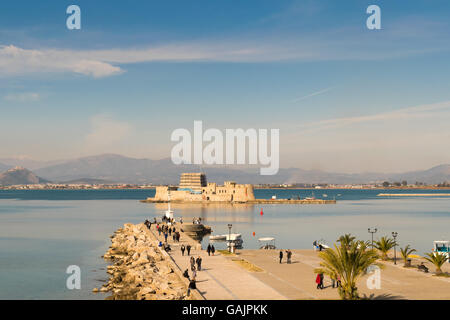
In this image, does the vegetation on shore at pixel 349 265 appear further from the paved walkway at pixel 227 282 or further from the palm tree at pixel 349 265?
the paved walkway at pixel 227 282

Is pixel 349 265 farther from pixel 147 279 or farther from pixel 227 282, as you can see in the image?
pixel 147 279

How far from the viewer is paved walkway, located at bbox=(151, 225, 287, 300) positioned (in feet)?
92.0

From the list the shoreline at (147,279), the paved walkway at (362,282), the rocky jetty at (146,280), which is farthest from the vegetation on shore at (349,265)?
the rocky jetty at (146,280)

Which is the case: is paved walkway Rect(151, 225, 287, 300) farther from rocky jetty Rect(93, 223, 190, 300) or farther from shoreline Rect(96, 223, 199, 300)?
rocky jetty Rect(93, 223, 190, 300)

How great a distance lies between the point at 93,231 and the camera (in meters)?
95.5

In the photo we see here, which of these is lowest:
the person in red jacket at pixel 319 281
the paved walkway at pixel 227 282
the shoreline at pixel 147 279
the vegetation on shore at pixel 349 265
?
the shoreline at pixel 147 279

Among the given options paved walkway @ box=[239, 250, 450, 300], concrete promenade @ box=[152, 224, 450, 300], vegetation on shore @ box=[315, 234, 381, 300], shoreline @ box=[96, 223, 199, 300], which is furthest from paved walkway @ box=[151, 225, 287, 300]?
vegetation on shore @ box=[315, 234, 381, 300]

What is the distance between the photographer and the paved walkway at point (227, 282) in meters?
28.1
